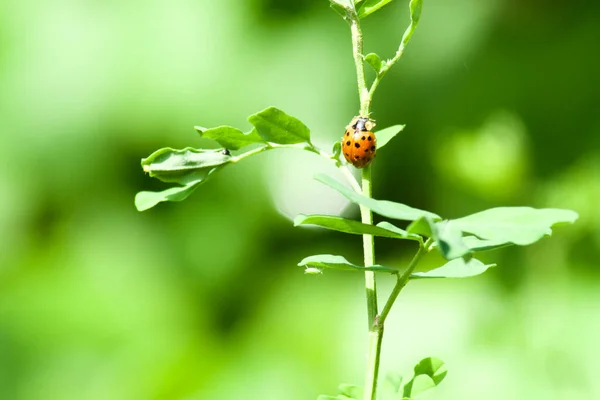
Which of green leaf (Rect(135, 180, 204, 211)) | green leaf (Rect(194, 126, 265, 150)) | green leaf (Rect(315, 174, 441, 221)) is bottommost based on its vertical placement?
green leaf (Rect(315, 174, 441, 221))

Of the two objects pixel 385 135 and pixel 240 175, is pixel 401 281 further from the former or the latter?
pixel 240 175

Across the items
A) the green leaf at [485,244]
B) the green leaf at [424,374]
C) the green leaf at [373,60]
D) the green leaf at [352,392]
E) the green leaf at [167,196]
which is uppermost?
the green leaf at [373,60]

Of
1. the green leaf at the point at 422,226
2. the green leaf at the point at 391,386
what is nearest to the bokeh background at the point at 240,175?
the green leaf at the point at 391,386

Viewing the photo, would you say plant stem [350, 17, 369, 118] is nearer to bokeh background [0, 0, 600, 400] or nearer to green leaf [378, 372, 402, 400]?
green leaf [378, 372, 402, 400]

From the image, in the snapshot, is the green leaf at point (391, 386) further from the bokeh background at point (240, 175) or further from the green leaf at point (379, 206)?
the bokeh background at point (240, 175)

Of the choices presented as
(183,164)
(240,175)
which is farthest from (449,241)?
(240,175)

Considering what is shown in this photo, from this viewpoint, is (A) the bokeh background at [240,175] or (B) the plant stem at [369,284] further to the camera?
(A) the bokeh background at [240,175]

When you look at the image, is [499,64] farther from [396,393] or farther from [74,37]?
[396,393]

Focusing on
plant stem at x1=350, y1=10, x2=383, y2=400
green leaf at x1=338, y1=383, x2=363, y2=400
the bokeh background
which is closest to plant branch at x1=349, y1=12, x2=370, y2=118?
plant stem at x1=350, y1=10, x2=383, y2=400
